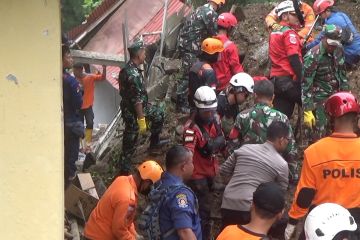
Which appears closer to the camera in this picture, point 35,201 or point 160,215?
point 35,201

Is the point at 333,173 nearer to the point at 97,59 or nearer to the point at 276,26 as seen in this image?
the point at 276,26

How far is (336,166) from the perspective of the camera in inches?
190

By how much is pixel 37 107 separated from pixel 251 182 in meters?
2.93

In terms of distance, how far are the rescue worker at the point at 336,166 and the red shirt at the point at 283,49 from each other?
270cm

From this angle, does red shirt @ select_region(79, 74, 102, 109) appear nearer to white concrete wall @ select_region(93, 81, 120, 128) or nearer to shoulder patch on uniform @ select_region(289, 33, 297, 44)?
shoulder patch on uniform @ select_region(289, 33, 297, 44)

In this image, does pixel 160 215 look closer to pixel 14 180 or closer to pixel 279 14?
pixel 14 180

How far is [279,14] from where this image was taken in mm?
8500

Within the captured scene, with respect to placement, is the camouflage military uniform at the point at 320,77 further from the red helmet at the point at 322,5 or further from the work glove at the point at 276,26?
the red helmet at the point at 322,5

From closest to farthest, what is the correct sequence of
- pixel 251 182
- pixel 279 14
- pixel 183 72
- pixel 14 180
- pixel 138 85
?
pixel 14 180, pixel 251 182, pixel 138 85, pixel 279 14, pixel 183 72

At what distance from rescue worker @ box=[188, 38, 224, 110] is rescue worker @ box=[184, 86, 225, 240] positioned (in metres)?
1.30

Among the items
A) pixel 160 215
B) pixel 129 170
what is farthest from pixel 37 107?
pixel 129 170

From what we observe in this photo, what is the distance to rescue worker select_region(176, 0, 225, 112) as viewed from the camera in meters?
9.34

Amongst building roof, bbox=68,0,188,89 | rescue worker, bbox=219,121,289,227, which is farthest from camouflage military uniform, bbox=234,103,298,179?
building roof, bbox=68,0,188,89

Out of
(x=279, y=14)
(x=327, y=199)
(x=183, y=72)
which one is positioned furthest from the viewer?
(x=183, y=72)
